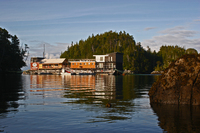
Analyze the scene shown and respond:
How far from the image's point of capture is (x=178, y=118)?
544 inches

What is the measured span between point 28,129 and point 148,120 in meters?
6.68

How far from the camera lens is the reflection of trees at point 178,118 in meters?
11.6

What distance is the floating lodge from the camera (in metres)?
112

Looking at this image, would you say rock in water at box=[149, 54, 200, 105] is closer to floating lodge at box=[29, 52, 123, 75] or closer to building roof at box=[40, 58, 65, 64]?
floating lodge at box=[29, 52, 123, 75]

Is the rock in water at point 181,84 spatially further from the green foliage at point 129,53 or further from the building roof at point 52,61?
the green foliage at point 129,53

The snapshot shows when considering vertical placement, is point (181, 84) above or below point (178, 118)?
above

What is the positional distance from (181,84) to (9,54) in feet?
362

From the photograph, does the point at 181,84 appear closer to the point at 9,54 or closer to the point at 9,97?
the point at 9,97

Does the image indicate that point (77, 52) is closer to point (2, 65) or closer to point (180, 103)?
point (2, 65)

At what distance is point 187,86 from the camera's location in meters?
17.5

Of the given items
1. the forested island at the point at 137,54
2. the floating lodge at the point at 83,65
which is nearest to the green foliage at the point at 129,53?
the forested island at the point at 137,54

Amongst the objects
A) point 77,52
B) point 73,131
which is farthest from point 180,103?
point 77,52

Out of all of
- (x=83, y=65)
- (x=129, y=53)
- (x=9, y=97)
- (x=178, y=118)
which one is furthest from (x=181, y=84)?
(x=129, y=53)

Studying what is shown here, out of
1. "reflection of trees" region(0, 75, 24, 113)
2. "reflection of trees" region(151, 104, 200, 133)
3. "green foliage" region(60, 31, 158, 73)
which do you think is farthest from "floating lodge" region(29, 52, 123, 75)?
"reflection of trees" region(151, 104, 200, 133)
